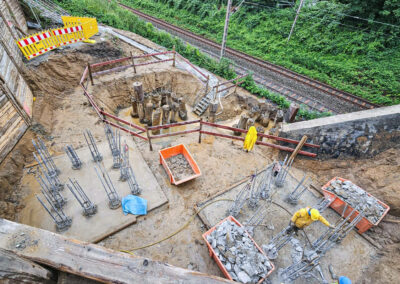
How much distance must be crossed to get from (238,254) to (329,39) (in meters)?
18.9

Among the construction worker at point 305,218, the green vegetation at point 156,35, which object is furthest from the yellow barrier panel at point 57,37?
the construction worker at point 305,218

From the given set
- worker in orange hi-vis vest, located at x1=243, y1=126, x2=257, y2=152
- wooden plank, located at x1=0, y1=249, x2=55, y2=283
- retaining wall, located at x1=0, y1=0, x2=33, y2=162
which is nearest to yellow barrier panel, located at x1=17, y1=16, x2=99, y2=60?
retaining wall, located at x1=0, y1=0, x2=33, y2=162

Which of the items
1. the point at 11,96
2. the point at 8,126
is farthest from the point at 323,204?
the point at 11,96

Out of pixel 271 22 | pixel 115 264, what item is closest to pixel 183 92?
pixel 115 264

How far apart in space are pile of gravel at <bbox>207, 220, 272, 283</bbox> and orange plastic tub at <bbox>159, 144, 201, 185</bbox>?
5.91ft

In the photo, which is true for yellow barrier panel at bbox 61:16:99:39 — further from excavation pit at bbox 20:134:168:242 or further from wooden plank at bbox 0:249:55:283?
wooden plank at bbox 0:249:55:283

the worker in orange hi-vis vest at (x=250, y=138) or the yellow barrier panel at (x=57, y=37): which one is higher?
the yellow barrier panel at (x=57, y=37)

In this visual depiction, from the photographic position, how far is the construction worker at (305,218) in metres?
4.62

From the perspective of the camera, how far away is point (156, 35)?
16500 mm

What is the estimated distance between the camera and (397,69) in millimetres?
14008

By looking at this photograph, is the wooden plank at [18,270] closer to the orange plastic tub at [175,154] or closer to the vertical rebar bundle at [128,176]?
the vertical rebar bundle at [128,176]

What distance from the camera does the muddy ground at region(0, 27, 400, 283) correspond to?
5.29m

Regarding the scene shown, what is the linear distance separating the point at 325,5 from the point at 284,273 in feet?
72.8

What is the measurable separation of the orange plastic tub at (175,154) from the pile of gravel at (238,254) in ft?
5.91
